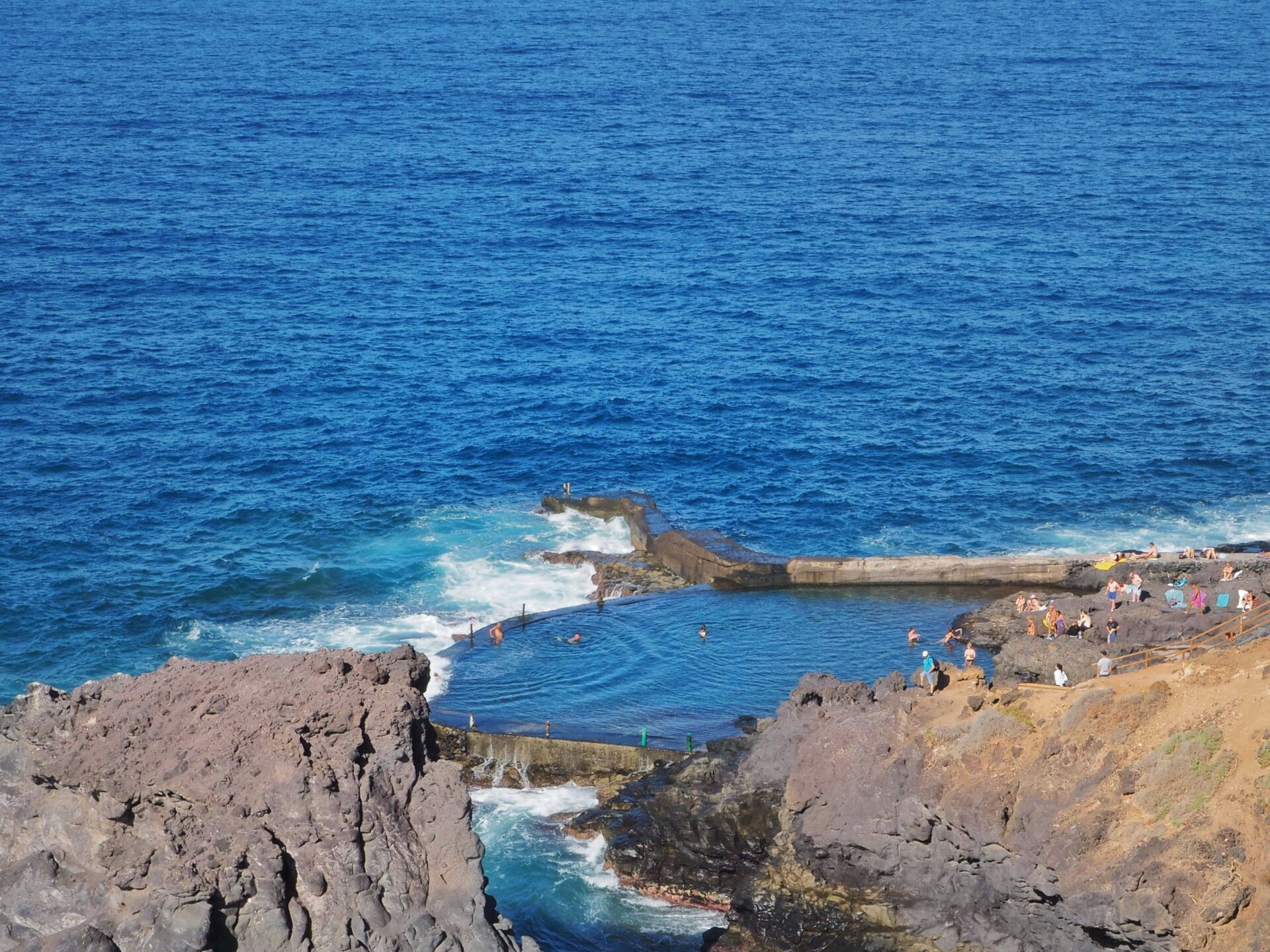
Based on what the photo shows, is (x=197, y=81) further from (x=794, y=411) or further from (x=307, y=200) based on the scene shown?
→ (x=794, y=411)

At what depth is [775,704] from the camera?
59656 millimetres

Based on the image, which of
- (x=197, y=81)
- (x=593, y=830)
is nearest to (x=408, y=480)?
(x=593, y=830)

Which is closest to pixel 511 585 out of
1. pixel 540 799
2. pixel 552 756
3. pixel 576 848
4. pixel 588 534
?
pixel 588 534

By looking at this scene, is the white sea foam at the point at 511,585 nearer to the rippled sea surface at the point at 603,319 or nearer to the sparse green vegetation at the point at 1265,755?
the rippled sea surface at the point at 603,319

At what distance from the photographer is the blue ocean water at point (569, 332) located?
8044cm

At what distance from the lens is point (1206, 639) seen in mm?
52656

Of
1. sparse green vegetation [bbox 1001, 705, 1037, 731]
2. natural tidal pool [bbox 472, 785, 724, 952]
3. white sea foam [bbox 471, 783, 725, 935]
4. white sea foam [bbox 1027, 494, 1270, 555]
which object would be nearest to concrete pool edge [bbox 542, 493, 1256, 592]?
white sea foam [bbox 1027, 494, 1270, 555]

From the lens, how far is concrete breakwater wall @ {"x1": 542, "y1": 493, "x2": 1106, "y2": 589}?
70500mm

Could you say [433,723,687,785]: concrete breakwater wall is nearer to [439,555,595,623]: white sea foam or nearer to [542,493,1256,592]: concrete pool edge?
[439,555,595,623]: white sea foam

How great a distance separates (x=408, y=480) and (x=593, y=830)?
133 feet

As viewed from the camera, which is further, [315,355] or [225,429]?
[315,355]

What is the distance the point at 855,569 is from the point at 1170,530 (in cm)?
2005

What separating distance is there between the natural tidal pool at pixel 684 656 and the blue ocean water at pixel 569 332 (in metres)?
5.47

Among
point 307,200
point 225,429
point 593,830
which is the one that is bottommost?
point 593,830
